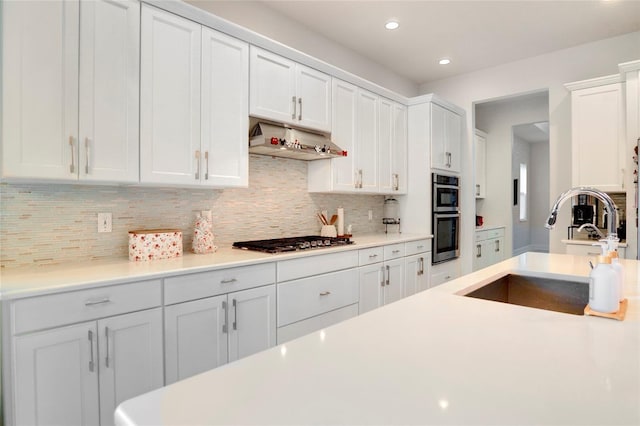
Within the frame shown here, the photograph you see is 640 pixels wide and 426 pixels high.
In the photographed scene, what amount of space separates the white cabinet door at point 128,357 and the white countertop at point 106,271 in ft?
0.63

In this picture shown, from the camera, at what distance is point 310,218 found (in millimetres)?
3613

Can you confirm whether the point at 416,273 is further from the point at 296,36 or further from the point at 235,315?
the point at 296,36

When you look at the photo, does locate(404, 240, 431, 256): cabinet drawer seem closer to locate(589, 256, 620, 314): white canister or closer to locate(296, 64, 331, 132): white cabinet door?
locate(296, 64, 331, 132): white cabinet door

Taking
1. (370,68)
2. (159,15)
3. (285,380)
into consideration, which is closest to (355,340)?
(285,380)

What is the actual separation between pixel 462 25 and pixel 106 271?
3.61 metres

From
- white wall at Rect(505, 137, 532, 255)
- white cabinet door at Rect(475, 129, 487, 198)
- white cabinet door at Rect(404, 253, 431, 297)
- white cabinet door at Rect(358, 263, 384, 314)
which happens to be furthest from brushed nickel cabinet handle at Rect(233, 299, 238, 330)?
white wall at Rect(505, 137, 532, 255)

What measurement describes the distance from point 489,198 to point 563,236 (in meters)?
2.17

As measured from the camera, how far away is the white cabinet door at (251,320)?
2.20m

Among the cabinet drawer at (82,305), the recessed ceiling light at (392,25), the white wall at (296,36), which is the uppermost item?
the recessed ceiling light at (392,25)

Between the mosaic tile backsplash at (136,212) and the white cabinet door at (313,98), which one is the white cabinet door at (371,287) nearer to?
the mosaic tile backsplash at (136,212)

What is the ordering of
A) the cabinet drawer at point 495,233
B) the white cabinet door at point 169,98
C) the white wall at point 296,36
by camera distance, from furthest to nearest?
1. the cabinet drawer at point 495,233
2. the white wall at point 296,36
3. the white cabinet door at point 169,98

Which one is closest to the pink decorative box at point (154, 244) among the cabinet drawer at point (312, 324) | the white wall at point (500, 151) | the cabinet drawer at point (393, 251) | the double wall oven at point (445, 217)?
the cabinet drawer at point (312, 324)

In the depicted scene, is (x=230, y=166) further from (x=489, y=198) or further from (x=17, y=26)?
(x=489, y=198)

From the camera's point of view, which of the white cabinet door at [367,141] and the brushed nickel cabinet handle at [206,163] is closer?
the brushed nickel cabinet handle at [206,163]
